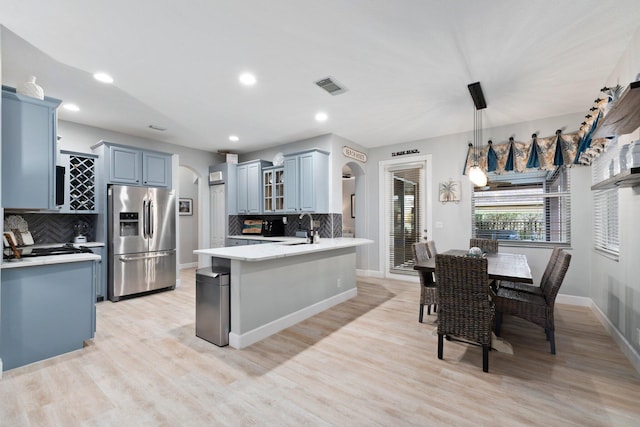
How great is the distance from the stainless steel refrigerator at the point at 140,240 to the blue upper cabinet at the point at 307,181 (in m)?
2.08

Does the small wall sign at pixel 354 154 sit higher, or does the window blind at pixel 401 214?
the small wall sign at pixel 354 154

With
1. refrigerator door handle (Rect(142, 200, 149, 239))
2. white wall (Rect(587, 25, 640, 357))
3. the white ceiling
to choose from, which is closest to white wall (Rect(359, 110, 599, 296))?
the white ceiling

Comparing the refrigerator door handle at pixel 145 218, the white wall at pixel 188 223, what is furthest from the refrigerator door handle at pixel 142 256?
the white wall at pixel 188 223

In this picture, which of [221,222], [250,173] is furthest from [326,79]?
[221,222]

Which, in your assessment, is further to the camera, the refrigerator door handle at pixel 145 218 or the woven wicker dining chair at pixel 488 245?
the refrigerator door handle at pixel 145 218

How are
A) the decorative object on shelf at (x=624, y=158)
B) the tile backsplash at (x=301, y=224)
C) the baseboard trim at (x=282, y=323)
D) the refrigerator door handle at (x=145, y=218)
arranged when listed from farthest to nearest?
the tile backsplash at (x=301, y=224)
the refrigerator door handle at (x=145, y=218)
the baseboard trim at (x=282, y=323)
the decorative object on shelf at (x=624, y=158)

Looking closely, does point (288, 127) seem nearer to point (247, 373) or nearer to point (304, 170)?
point (304, 170)

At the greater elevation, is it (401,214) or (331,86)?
(331,86)

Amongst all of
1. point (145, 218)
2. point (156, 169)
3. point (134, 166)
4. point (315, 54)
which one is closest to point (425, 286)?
point (315, 54)

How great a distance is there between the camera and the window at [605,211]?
3.18 metres

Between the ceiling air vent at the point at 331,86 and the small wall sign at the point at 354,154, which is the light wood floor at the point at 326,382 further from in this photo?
the small wall sign at the point at 354,154

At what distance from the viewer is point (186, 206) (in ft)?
24.6

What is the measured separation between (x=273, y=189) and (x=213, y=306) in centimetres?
321

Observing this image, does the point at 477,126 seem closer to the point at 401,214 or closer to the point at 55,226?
the point at 401,214
